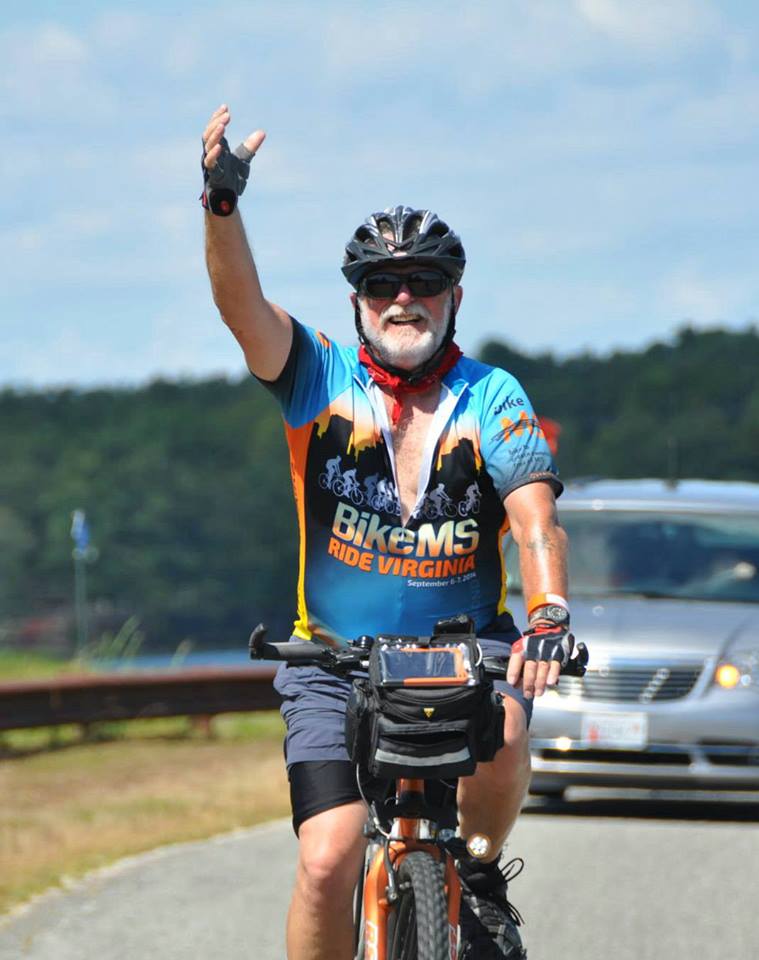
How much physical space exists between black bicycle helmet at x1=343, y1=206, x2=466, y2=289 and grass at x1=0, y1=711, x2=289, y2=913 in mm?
4536

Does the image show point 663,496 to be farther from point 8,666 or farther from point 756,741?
point 8,666

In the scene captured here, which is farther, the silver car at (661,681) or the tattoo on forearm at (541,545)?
the silver car at (661,681)

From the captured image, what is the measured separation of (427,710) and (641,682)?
6.18 meters

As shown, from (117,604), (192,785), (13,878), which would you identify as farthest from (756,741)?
(117,604)

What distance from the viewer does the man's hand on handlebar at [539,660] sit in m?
4.61

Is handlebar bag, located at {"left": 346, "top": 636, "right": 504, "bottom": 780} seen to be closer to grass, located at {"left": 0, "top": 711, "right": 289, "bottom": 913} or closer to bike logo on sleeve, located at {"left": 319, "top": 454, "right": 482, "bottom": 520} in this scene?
bike logo on sleeve, located at {"left": 319, "top": 454, "right": 482, "bottom": 520}

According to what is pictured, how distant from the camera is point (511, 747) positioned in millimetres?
5152

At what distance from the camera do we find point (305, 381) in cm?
539

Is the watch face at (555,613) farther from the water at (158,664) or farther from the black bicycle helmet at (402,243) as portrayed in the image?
the water at (158,664)

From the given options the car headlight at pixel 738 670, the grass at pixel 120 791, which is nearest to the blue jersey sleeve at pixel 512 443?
the grass at pixel 120 791

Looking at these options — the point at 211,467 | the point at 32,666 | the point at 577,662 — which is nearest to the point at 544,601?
the point at 577,662

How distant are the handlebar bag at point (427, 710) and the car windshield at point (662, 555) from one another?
666cm

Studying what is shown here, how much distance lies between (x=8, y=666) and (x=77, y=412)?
257 ft

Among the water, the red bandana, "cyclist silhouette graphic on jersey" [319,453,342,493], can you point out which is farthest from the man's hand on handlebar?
the water
